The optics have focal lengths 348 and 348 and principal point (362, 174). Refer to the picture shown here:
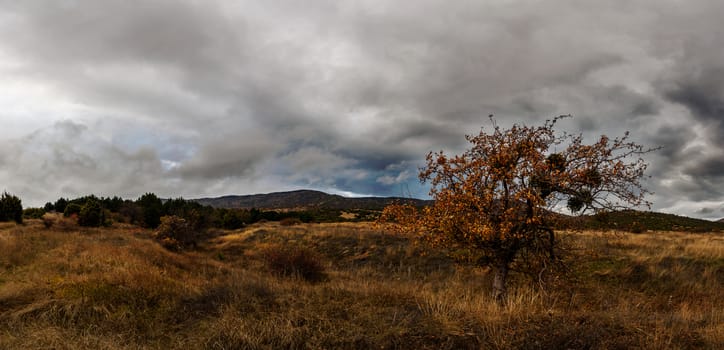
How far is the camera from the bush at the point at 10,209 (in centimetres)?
3045

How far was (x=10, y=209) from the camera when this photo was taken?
30.8 m

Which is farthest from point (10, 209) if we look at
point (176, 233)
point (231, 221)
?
point (231, 221)

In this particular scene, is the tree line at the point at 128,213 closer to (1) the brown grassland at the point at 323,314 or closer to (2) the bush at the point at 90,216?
(2) the bush at the point at 90,216

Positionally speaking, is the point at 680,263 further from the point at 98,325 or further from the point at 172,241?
the point at 172,241

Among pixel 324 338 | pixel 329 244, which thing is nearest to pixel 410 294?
pixel 324 338

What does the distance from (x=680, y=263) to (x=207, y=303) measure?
1687 centimetres

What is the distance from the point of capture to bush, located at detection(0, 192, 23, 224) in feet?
99.9

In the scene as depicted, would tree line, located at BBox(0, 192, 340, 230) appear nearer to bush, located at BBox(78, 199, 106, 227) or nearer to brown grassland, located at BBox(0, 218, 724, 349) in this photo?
bush, located at BBox(78, 199, 106, 227)

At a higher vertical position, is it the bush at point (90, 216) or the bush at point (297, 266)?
the bush at point (90, 216)

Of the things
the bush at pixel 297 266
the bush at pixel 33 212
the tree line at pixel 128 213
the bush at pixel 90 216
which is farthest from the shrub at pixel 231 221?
the bush at pixel 297 266

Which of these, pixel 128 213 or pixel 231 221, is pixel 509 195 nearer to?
pixel 231 221

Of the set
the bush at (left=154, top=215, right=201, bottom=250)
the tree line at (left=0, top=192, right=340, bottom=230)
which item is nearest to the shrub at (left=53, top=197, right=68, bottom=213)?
the tree line at (left=0, top=192, right=340, bottom=230)

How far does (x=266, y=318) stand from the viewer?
618 centimetres

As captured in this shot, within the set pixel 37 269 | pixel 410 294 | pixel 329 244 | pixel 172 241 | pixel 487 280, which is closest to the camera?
pixel 410 294
